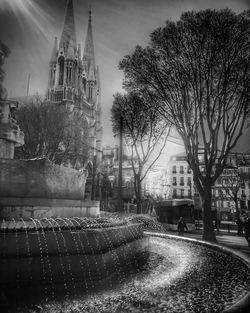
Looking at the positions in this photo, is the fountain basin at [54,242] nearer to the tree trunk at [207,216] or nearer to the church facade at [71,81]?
the tree trunk at [207,216]

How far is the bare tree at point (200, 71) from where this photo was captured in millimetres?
11234

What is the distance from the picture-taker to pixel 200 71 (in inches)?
469

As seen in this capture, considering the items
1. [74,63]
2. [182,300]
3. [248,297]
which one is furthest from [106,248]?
[74,63]

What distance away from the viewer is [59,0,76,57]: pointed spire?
71.4 metres

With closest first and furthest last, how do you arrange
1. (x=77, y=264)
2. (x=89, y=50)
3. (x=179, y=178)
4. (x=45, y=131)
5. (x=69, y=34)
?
(x=77, y=264) < (x=45, y=131) < (x=69, y=34) < (x=179, y=178) < (x=89, y=50)

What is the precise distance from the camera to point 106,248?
16.3 ft

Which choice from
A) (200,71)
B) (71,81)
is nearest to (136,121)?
(200,71)

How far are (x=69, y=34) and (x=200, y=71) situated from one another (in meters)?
72.4

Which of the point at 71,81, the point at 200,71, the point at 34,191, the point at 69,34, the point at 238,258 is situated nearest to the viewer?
the point at 238,258

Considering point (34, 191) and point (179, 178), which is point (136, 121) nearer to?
point (34, 191)

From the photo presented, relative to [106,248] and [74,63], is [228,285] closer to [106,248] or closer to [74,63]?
[106,248]

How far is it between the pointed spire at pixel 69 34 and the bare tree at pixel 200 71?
6565 cm

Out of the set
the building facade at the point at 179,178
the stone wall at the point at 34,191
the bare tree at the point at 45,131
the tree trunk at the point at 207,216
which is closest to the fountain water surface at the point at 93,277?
the stone wall at the point at 34,191

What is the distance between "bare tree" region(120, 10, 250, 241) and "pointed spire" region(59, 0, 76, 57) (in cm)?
6565
